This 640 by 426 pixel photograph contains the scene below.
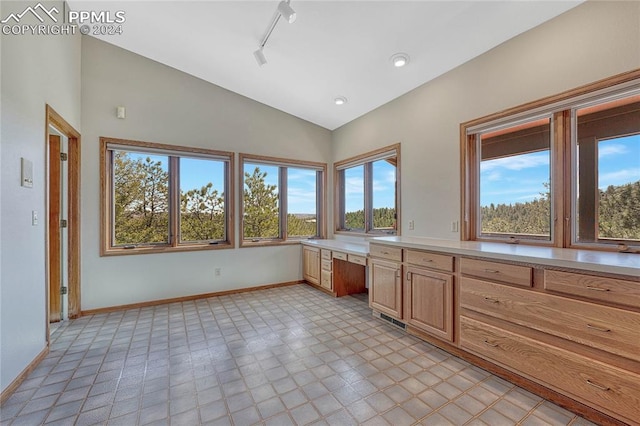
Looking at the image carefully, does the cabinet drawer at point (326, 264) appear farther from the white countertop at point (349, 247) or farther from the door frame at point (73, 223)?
the door frame at point (73, 223)

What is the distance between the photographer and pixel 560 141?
228cm

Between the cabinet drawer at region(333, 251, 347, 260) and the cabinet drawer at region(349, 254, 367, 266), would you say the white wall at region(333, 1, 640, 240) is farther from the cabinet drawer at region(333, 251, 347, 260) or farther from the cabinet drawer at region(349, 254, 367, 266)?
the cabinet drawer at region(333, 251, 347, 260)

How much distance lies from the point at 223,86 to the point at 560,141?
401 cm

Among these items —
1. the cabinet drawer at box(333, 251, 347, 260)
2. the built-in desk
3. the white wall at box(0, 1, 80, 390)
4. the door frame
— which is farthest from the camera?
the built-in desk

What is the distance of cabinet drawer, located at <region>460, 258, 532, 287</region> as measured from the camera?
1.87 metres

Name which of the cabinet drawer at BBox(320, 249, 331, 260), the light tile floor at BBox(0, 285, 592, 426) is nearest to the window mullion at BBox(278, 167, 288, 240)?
the cabinet drawer at BBox(320, 249, 331, 260)

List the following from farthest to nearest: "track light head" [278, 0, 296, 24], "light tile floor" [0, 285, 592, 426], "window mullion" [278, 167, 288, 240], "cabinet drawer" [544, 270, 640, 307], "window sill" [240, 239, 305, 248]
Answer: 1. "window mullion" [278, 167, 288, 240]
2. "window sill" [240, 239, 305, 248]
3. "track light head" [278, 0, 296, 24]
4. "light tile floor" [0, 285, 592, 426]
5. "cabinet drawer" [544, 270, 640, 307]

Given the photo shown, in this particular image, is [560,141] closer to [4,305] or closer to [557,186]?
[557,186]

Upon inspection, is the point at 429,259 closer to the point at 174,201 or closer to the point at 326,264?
the point at 326,264

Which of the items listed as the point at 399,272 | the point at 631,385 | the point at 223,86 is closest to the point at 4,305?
the point at 399,272

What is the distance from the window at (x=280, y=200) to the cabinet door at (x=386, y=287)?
1899mm

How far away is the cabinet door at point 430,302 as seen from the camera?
92.4 inches

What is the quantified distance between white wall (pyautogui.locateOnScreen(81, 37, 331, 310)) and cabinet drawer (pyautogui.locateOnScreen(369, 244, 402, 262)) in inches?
71.9

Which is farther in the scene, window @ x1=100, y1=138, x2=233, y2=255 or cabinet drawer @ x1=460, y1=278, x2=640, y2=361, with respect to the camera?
window @ x1=100, y1=138, x2=233, y2=255
